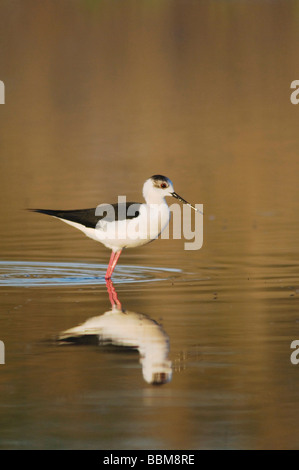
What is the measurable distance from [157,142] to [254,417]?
2183 centimetres

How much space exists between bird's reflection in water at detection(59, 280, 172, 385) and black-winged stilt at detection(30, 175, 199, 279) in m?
2.08

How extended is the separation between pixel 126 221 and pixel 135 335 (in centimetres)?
341

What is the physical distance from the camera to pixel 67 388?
356 inches

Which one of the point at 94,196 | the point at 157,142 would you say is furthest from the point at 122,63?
the point at 94,196

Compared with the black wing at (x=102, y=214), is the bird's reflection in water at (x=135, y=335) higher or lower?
lower

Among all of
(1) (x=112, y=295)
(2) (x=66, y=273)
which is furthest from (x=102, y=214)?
(1) (x=112, y=295)

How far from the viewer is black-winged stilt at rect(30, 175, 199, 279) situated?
45.6ft

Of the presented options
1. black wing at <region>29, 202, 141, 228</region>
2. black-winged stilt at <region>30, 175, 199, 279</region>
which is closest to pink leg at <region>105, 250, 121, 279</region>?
black-winged stilt at <region>30, 175, 199, 279</region>

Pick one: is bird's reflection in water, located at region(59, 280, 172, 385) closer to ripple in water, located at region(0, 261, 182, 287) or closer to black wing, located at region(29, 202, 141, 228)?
ripple in water, located at region(0, 261, 182, 287)

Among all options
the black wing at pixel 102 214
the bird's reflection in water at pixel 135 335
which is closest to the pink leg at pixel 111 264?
the black wing at pixel 102 214

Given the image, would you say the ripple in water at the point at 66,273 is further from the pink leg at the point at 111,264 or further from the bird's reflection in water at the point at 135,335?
the bird's reflection in water at the point at 135,335

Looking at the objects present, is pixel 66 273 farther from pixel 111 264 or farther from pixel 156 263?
pixel 156 263

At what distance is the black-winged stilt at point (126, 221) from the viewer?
1390 cm

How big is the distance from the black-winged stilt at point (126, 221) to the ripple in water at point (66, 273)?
0.23m
